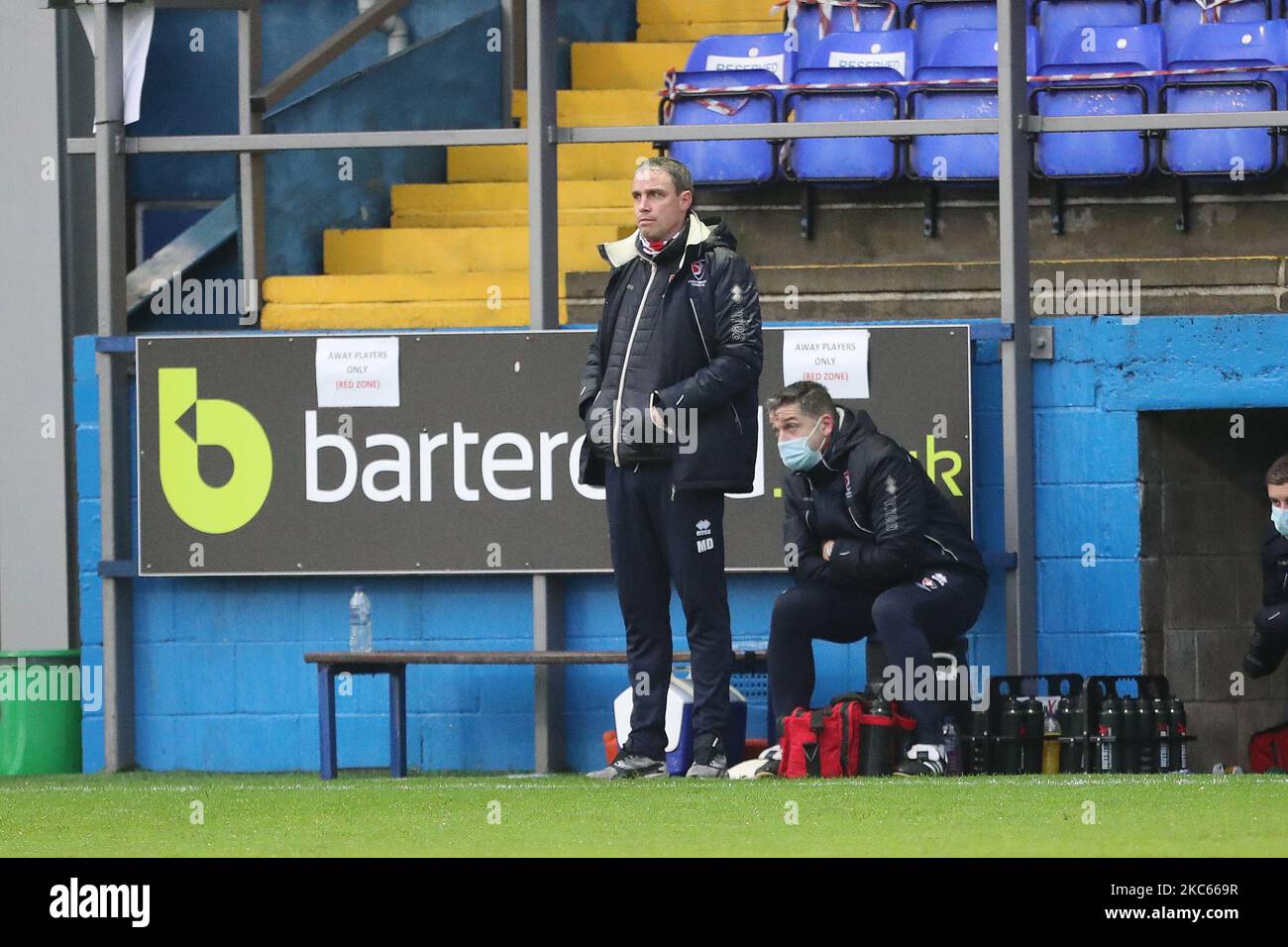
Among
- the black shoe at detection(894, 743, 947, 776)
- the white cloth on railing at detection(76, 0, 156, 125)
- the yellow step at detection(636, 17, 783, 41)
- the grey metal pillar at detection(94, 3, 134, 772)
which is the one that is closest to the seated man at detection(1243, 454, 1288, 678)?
the black shoe at detection(894, 743, 947, 776)

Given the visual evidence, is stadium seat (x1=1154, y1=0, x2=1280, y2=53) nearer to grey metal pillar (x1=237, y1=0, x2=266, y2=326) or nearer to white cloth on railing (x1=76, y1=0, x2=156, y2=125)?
grey metal pillar (x1=237, y1=0, x2=266, y2=326)

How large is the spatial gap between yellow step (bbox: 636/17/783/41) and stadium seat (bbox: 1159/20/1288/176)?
2.29 m

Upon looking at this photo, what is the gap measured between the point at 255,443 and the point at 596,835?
4.03 m

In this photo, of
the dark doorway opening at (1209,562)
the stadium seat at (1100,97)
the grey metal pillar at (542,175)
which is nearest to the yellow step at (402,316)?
the grey metal pillar at (542,175)

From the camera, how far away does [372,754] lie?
364 inches

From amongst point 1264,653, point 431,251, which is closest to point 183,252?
point 431,251

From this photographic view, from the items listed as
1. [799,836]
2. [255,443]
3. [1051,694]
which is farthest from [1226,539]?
[799,836]

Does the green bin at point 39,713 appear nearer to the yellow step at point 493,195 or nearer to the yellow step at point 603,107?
the yellow step at point 493,195

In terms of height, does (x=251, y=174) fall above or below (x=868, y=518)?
above

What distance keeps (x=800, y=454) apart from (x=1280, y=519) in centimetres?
169

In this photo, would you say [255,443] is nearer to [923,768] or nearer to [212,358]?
[212,358]

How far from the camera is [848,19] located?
12141mm

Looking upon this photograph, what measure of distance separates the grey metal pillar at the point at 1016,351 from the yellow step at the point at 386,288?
7.61 ft

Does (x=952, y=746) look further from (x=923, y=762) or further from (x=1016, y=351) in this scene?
(x=1016, y=351)
